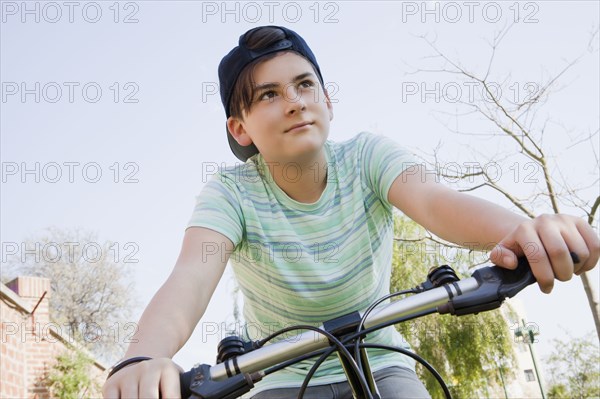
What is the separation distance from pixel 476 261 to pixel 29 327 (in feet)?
24.6

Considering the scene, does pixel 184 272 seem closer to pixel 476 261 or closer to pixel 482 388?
→ pixel 476 261

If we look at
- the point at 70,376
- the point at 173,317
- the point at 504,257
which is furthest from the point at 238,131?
the point at 70,376

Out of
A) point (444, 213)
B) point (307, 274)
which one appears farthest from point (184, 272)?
point (444, 213)

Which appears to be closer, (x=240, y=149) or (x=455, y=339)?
(x=240, y=149)

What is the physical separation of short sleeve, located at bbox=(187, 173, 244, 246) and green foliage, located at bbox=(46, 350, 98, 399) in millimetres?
11004

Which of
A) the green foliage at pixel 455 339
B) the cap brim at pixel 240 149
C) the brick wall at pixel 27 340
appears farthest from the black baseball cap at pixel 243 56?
the green foliage at pixel 455 339

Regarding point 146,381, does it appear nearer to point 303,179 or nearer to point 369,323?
point 369,323

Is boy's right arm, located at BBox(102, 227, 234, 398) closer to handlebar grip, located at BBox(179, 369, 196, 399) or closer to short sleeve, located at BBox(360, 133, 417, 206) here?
handlebar grip, located at BBox(179, 369, 196, 399)

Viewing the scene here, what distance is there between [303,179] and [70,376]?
11.4 metres

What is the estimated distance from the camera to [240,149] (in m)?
2.53

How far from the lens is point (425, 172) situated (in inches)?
76.0

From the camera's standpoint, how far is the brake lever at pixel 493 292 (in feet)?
3.89

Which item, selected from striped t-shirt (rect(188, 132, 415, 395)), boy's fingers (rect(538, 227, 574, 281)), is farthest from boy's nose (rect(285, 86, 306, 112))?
boy's fingers (rect(538, 227, 574, 281))

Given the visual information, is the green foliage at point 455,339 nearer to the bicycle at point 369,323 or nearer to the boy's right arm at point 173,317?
the boy's right arm at point 173,317
